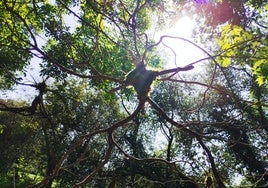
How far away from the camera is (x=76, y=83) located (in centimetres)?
2209

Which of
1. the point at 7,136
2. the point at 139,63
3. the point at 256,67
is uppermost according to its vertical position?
the point at 7,136

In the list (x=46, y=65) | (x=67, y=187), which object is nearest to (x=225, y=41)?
(x=46, y=65)

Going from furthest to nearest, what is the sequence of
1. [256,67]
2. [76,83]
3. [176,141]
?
[176,141]
[76,83]
[256,67]

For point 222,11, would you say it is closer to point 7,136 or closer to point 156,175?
point 156,175

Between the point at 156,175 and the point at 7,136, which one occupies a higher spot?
the point at 7,136

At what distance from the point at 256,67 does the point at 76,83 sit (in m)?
18.6

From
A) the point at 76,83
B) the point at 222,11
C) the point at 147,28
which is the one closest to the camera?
the point at 147,28

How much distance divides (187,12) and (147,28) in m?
6.09

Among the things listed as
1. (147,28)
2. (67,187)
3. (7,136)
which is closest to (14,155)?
(7,136)

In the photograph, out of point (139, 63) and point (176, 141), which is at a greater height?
point (176, 141)

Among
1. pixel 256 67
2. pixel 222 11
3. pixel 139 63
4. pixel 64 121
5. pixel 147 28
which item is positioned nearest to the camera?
pixel 139 63

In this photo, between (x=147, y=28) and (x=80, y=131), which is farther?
(x=80, y=131)

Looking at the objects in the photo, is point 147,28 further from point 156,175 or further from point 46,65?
point 156,175

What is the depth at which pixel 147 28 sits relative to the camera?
833 cm
